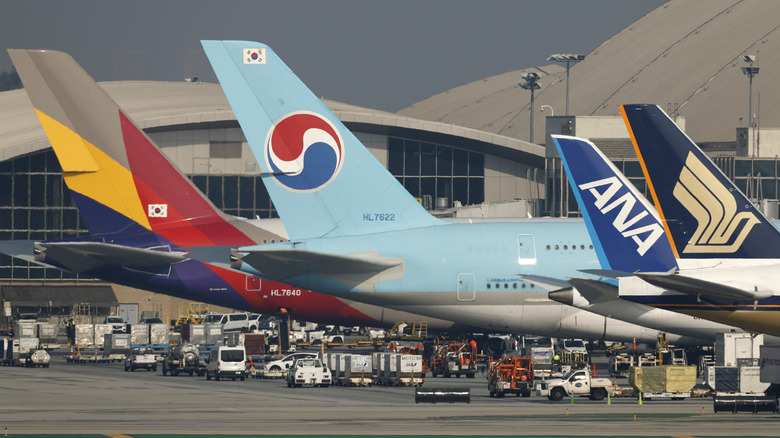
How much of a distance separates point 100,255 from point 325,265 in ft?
41.3

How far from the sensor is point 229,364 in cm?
6006

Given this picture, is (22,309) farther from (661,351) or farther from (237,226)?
(661,351)

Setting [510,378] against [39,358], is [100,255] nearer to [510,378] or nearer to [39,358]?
[39,358]

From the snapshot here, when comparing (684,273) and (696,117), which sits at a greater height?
(696,117)

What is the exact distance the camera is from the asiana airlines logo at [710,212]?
35.3m

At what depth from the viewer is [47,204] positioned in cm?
12050

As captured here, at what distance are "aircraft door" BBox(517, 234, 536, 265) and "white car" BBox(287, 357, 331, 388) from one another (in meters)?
10.7

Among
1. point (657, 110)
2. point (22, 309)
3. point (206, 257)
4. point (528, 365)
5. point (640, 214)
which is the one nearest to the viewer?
point (657, 110)

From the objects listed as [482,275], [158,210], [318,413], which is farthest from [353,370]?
[318,413]

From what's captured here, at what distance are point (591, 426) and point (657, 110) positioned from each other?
31.2ft

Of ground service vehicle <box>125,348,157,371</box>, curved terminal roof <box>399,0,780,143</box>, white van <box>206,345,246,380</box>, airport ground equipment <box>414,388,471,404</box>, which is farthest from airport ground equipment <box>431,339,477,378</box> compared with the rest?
curved terminal roof <box>399,0,780,143</box>

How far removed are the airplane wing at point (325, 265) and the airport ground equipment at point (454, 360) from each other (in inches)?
490

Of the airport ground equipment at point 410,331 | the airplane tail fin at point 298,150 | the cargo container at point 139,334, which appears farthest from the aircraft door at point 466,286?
the cargo container at point 139,334

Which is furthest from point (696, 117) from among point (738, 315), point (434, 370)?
point (738, 315)
